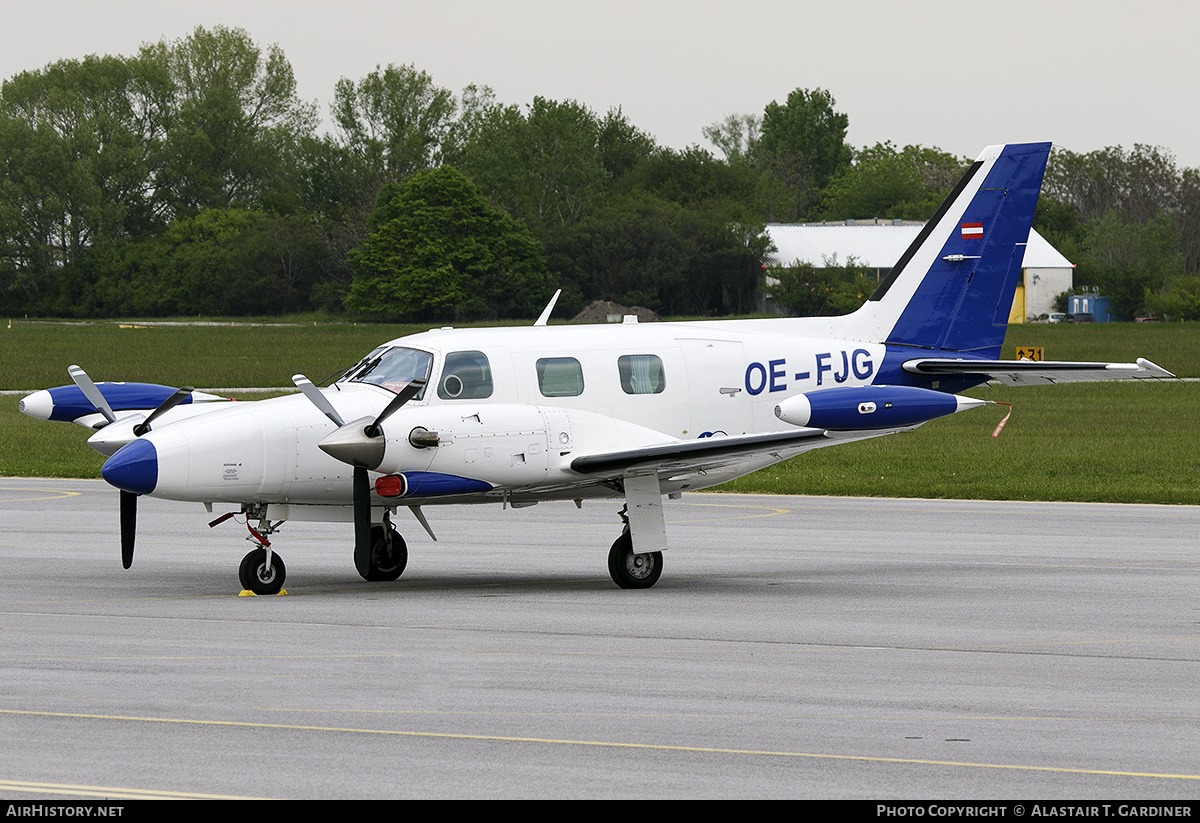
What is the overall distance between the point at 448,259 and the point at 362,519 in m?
92.5

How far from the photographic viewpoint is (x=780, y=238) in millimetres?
124625

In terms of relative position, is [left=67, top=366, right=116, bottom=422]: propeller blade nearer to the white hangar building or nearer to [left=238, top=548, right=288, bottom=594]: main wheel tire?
Answer: [left=238, top=548, right=288, bottom=594]: main wheel tire

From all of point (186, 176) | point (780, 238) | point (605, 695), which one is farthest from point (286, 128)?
point (605, 695)

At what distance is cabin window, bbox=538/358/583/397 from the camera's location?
627 inches

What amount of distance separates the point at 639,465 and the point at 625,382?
1341 mm

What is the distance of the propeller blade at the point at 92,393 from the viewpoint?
15944 mm

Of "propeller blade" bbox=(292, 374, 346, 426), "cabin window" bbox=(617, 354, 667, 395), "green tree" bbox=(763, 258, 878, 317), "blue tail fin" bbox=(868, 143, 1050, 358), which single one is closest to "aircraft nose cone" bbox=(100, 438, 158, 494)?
"propeller blade" bbox=(292, 374, 346, 426)

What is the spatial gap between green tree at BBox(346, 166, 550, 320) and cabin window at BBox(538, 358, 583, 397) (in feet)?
294

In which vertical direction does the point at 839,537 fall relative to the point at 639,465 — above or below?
below

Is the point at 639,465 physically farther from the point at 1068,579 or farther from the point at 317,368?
the point at 317,368

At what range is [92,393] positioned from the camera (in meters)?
16.2

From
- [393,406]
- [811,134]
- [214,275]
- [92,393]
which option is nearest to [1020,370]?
[393,406]

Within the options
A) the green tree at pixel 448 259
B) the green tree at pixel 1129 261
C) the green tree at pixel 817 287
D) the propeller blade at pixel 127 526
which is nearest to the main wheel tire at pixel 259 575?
the propeller blade at pixel 127 526

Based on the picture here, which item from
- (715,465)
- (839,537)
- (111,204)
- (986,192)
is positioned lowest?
(839,537)
